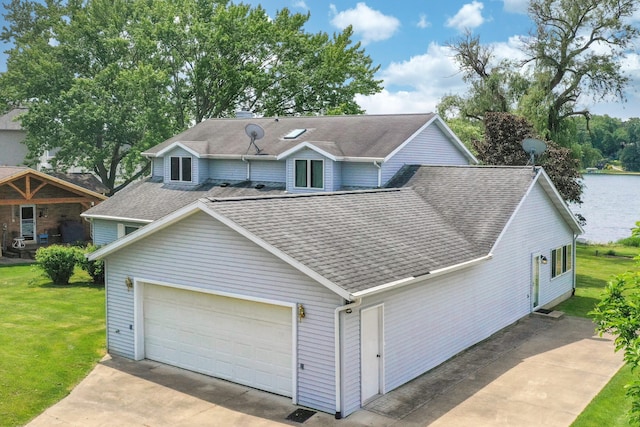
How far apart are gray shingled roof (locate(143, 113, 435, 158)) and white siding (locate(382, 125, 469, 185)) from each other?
0.49 metres

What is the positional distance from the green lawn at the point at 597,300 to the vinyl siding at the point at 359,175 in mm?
7952

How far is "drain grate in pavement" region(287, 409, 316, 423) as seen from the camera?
1149 cm

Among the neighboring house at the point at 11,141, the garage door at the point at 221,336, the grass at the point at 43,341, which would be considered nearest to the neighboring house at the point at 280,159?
the grass at the point at 43,341

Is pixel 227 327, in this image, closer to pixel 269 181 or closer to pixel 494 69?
pixel 269 181

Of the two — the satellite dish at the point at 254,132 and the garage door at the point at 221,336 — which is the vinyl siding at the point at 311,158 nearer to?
the satellite dish at the point at 254,132

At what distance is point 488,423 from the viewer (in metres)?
11.4

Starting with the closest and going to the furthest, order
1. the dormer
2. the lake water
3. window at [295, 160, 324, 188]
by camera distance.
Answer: window at [295, 160, 324, 188]
the dormer
the lake water

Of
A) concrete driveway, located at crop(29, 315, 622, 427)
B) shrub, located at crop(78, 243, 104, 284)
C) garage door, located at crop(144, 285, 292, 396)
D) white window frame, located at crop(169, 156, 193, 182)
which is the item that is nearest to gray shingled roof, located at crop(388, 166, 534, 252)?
concrete driveway, located at crop(29, 315, 622, 427)

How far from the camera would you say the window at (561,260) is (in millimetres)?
21581


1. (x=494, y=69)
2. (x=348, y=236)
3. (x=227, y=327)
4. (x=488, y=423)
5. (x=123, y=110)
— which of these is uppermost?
(x=494, y=69)

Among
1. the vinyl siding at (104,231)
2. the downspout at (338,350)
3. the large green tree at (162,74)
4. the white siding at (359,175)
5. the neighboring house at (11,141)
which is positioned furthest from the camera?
the neighboring house at (11,141)

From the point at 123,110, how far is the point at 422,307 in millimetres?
32339

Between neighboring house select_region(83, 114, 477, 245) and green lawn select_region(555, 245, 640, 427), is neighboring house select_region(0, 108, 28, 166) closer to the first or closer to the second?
neighboring house select_region(83, 114, 477, 245)

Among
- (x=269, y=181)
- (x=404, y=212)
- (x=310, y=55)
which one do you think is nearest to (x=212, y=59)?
(x=310, y=55)
